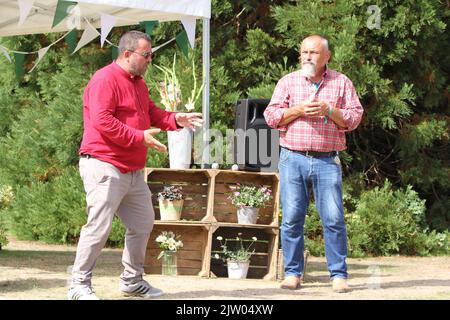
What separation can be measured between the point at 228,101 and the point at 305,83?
3.92 m

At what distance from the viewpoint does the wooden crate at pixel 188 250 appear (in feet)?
24.3

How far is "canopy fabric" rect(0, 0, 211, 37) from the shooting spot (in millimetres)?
7676

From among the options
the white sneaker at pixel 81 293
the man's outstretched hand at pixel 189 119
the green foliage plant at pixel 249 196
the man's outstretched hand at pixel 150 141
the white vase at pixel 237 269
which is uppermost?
the man's outstretched hand at pixel 189 119

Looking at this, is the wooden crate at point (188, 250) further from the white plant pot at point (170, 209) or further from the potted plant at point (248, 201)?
the potted plant at point (248, 201)

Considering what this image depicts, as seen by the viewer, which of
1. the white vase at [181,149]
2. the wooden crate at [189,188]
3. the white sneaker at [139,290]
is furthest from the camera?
the wooden crate at [189,188]

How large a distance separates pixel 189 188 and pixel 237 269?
81cm

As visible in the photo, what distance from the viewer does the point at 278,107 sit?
21.1ft

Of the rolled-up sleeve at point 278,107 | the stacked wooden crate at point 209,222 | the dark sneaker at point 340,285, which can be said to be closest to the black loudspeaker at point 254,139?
the stacked wooden crate at point 209,222

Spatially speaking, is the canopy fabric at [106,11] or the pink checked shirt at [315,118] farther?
the canopy fabric at [106,11]

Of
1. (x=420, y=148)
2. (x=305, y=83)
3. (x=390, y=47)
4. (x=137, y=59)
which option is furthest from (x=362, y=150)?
(x=137, y=59)

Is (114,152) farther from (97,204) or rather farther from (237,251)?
(237,251)

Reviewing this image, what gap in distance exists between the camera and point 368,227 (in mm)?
10008

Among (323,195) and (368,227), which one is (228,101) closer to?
(368,227)

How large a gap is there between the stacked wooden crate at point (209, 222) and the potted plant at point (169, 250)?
0.29 ft
